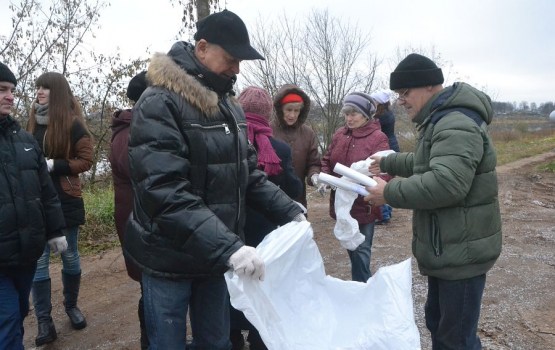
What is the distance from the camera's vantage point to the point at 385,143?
3756 mm

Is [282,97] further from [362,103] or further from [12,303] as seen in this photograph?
[12,303]

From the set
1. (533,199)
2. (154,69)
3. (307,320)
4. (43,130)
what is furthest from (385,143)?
(533,199)

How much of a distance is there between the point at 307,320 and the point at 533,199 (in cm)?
840

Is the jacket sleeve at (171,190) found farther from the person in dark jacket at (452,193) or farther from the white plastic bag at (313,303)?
the person in dark jacket at (452,193)

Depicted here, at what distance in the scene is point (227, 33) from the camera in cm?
201

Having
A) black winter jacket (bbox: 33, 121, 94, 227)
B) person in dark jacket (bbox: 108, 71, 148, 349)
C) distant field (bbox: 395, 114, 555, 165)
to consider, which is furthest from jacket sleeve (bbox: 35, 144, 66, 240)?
distant field (bbox: 395, 114, 555, 165)

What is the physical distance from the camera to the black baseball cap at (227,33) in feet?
6.60

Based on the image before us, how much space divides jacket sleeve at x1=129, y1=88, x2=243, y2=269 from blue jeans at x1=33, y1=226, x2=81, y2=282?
1.94m

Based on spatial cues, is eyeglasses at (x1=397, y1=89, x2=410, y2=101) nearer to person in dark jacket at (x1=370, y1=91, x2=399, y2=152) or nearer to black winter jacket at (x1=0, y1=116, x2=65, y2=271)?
black winter jacket at (x1=0, y1=116, x2=65, y2=271)

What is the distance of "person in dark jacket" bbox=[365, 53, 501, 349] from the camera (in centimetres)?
206

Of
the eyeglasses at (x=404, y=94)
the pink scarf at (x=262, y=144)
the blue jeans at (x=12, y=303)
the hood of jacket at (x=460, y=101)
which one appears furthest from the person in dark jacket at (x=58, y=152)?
the hood of jacket at (x=460, y=101)

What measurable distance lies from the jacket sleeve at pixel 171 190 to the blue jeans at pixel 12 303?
1.18 m

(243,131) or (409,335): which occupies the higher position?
(243,131)

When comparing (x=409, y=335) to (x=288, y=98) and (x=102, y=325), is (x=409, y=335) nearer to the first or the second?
(x=288, y=98)
